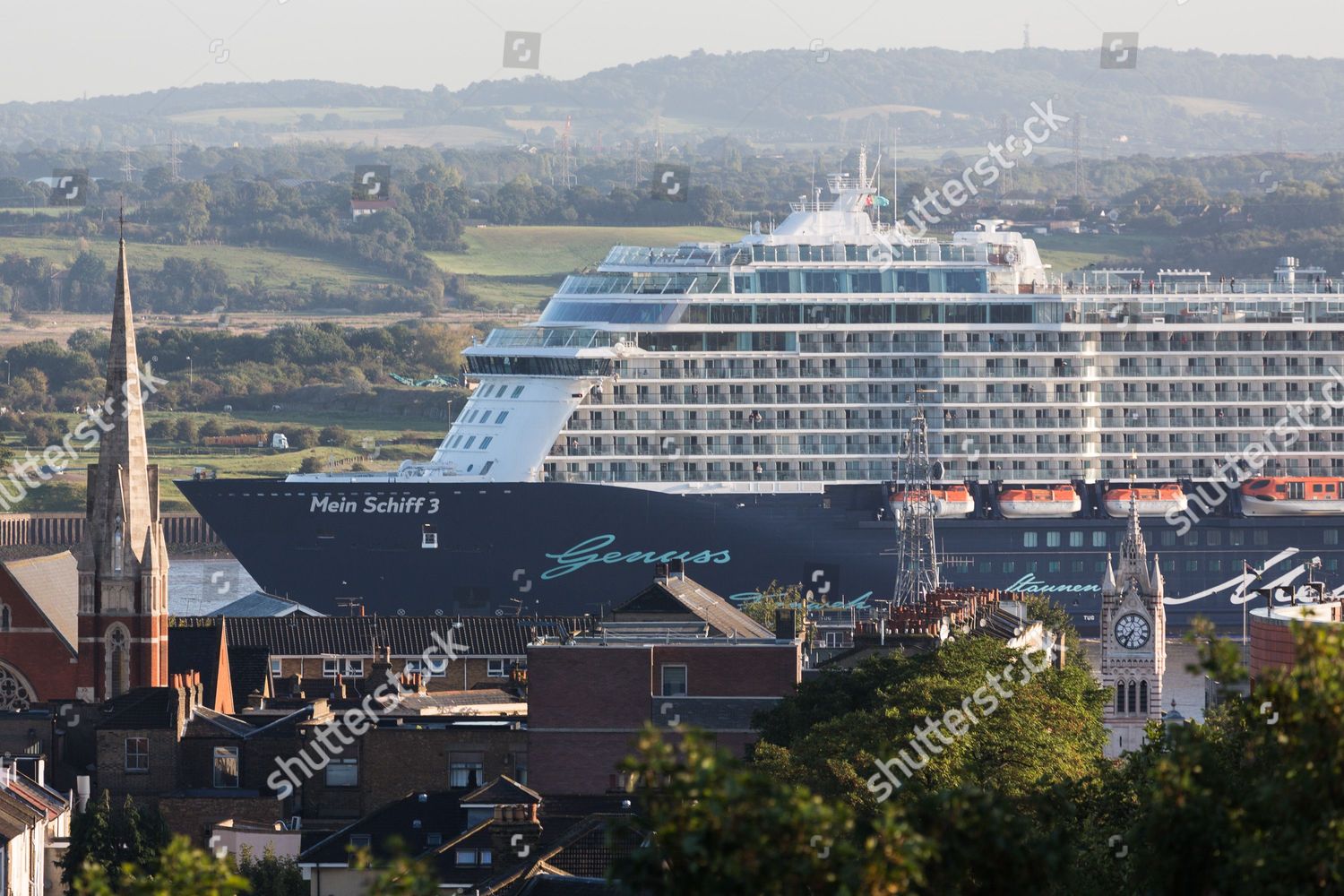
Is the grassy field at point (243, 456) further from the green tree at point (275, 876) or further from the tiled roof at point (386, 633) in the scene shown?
the green tree at point (275, 876)

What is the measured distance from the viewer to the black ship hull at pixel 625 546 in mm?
97062

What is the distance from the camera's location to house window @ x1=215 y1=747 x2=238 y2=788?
6009 cm

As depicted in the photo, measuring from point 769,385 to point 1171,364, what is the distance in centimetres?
1324

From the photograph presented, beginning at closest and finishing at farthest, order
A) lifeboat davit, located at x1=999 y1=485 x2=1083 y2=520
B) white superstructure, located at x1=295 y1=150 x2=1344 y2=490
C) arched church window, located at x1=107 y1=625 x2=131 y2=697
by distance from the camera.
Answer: arched church window, located at x1=107 y1=625 x2=131 y2=697 → white superstructure, located at x1=295 y1=150 x2=1344 y2=490 → lifeboat davit, located at x1=999 y1=485 x2=1083 y2=520

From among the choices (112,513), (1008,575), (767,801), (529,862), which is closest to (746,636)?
(112,513)

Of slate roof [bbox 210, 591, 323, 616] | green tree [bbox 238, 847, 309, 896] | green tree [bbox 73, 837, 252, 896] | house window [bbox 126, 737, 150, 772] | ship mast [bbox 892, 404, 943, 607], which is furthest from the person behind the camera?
slate roof [bbox 210, 591, 323, 616]

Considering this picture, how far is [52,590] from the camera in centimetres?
7844

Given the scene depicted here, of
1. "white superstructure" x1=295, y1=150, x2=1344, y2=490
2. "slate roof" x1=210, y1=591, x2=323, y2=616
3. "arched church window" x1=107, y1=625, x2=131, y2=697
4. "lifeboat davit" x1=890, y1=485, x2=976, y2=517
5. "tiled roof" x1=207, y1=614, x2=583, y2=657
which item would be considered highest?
"white superstructure" x1=295, y1=150, x2=1344, y2=490

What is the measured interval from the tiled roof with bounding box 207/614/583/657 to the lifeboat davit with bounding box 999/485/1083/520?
21.1m

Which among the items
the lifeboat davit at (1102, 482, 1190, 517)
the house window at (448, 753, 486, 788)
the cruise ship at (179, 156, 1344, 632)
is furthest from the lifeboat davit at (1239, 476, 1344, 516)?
the house window at (448, 753, 486, 788)

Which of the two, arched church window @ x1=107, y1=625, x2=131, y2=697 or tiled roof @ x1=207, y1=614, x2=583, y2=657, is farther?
tiled roof @ x1=207, y1=614, x2=583, y2=657

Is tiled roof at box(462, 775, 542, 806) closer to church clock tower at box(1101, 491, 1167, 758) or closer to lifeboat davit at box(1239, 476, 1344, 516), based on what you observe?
church clock tower at box(1101, 491, 1167, 758)

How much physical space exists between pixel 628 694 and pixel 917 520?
30.6 metres

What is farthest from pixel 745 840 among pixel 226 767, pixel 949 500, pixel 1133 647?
pixel 949 500
